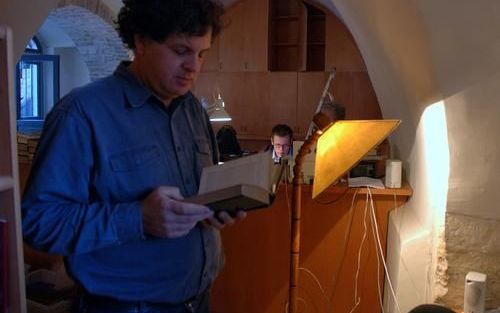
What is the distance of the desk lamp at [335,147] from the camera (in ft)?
5.41

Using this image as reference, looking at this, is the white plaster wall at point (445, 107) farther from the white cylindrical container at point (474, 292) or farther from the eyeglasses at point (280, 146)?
the eyeglasses at point (280, 146)

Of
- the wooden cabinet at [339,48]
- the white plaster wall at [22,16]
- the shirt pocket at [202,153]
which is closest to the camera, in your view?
the shirt pocket at [202,153]

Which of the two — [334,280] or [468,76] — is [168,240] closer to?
[468,76]

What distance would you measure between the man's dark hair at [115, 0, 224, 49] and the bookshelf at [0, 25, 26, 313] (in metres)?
0.27

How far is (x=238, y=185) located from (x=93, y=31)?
4967mm

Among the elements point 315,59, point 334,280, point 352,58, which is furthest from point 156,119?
point 315,59

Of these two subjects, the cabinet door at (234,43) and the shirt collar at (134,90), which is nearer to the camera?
the shirt collar at (134,90)

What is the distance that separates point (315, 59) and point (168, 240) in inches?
211

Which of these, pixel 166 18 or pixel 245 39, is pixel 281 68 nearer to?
pixel 245 39

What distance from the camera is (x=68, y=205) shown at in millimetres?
1082

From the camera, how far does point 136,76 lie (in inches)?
49.8

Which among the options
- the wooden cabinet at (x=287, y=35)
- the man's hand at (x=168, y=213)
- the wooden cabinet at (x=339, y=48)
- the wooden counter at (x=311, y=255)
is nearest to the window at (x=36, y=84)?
the wooden cabinet at (x=287, y=35)

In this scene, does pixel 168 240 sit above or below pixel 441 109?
below

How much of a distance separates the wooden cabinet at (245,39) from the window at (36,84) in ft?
10.7
